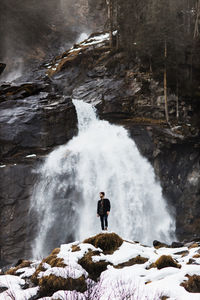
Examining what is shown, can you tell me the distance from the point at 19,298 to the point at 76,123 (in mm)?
19305

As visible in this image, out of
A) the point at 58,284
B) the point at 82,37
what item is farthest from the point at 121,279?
the point at 82,37

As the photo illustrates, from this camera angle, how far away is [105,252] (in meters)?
7.85

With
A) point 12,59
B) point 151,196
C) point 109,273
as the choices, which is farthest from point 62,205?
point 12,59

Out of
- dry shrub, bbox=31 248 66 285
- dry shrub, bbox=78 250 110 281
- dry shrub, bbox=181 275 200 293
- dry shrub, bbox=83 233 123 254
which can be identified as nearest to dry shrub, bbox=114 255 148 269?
dry shrub, bbox=78 250 110 281

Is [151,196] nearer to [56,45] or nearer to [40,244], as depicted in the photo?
[40,244]

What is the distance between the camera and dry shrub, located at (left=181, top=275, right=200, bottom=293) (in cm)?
492

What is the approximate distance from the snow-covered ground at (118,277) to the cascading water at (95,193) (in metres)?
10.3

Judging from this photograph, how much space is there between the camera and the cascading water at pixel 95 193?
1845 cm

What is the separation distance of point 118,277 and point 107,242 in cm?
230

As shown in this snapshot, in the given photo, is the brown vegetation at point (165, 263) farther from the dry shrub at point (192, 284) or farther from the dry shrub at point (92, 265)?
the dry shrub at point (92, 265)

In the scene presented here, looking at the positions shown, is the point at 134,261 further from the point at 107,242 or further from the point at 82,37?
the point at 82,37

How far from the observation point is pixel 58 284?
5.47 m

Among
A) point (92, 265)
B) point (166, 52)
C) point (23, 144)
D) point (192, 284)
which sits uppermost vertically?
point (166, 52)

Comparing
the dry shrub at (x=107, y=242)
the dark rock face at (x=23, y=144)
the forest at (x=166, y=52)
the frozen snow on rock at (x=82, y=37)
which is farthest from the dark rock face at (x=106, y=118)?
the frozen snow on rock at (x=82, y=37)
